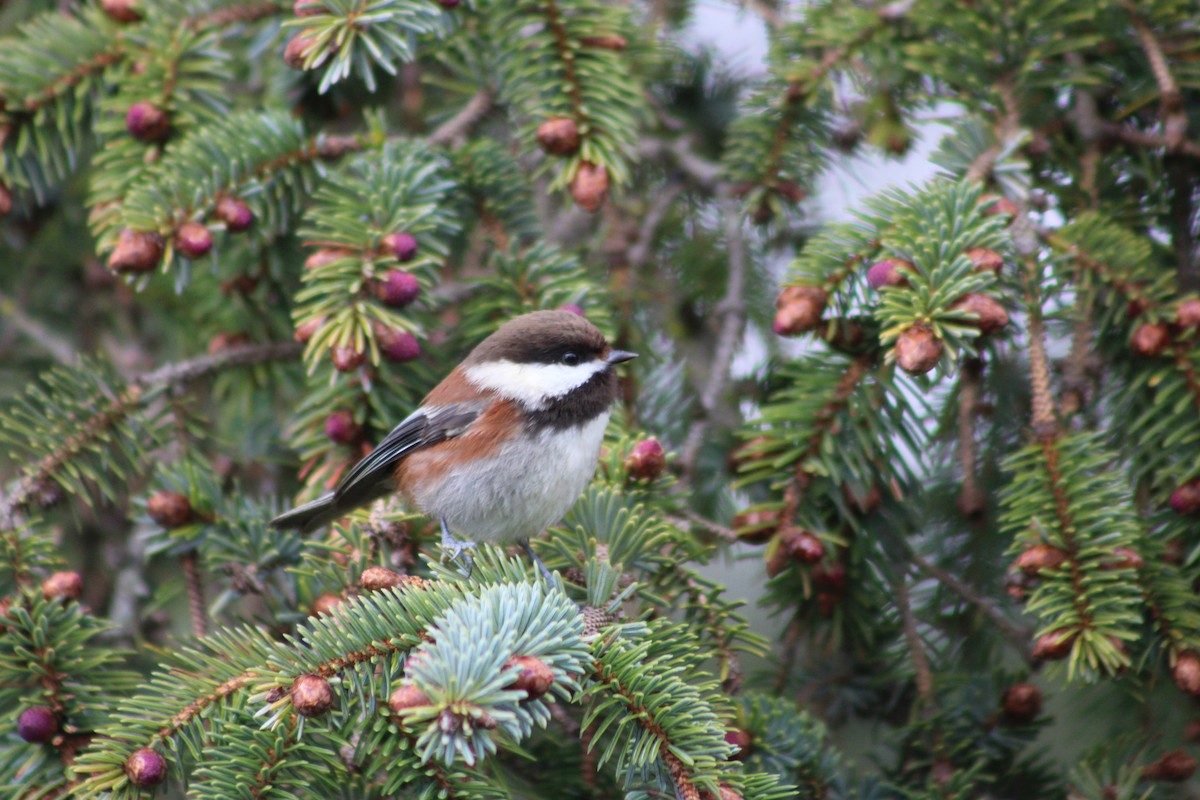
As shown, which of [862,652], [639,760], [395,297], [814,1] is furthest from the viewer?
[814,1]

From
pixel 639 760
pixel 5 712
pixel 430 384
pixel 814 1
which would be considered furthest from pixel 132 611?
pixel 814 1

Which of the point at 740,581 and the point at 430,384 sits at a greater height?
the point at 430,384

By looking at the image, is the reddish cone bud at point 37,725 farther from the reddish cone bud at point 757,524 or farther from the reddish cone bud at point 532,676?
the reddish cone bud at point 757,524

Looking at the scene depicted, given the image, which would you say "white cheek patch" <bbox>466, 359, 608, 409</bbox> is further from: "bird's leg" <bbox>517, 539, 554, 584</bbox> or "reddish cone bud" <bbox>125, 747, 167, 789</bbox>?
"reddish cone bud" <bbox>125, 747, 167, 789</bbox>

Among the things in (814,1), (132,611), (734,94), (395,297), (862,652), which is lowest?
(132,611)

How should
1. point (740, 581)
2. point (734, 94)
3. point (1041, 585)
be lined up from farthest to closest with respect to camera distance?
point (740, 581) → point (734, 94) → point (1041, 585)

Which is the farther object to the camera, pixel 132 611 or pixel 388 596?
pixel 132 611

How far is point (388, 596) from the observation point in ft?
5.08

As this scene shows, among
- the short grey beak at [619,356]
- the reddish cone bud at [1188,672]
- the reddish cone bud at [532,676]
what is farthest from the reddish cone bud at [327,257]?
the reddish cone bud at [1188,672]

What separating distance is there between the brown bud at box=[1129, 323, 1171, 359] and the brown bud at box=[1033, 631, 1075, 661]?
63 cm

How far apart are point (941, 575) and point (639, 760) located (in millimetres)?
1022

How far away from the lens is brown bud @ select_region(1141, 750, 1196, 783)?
5.94ft

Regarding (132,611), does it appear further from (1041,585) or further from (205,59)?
(1041,585)

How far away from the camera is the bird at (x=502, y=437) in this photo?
2.27 meters
